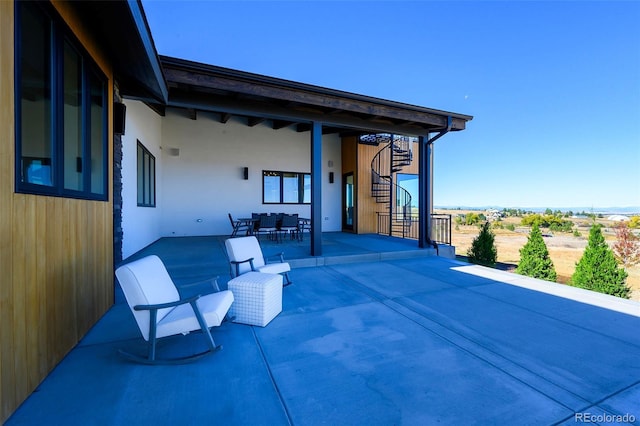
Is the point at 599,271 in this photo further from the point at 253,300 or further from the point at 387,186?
the point at 253,300

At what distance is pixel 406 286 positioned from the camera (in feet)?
13.4

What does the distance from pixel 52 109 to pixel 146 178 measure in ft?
17.1

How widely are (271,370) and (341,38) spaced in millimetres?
11230

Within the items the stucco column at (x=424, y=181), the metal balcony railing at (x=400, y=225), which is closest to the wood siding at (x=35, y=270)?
the stucco column at (x=424, y=181)

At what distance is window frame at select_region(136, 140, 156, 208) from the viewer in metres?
5.91

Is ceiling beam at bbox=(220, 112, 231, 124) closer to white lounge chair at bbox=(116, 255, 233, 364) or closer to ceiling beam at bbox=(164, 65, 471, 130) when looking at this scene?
ceiling beam at bbox=(164, 65, 471, 130)

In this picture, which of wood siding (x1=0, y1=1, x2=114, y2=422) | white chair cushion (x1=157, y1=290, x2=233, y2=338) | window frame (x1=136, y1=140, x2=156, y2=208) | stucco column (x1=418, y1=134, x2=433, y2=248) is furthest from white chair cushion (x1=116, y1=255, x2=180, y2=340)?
stucco column (x1=418, y1=134, x2=433, y2=248)

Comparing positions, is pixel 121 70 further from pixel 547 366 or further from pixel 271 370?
pixel 547 366

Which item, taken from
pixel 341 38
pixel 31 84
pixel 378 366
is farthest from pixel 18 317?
pixel 341 38

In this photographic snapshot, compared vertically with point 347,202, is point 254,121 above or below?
above

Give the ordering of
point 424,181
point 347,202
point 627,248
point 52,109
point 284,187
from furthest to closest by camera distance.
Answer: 1. point 627,248
2. point 347,202
3. point 284,187
4. point 424,181
5. point 52,109

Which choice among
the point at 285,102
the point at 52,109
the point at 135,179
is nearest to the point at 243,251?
the point at 52,109

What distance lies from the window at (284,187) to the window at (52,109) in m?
6.78

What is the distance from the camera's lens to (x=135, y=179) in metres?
5.61
